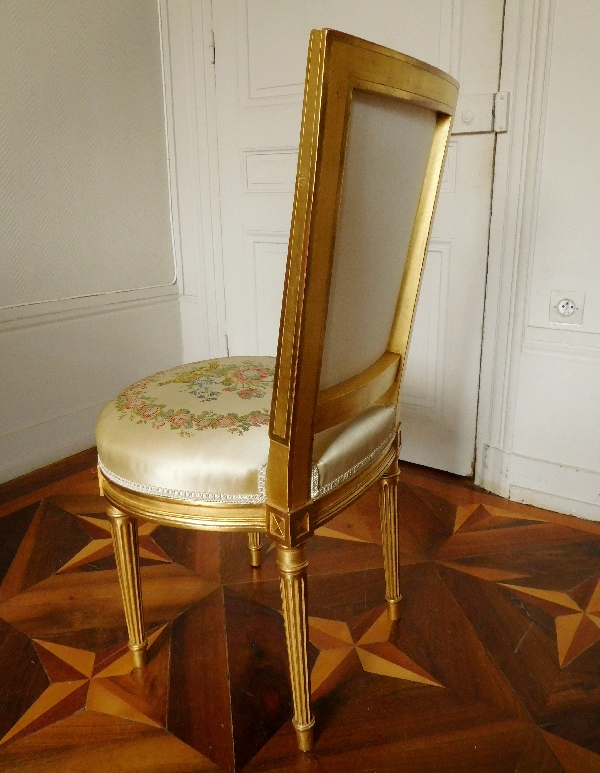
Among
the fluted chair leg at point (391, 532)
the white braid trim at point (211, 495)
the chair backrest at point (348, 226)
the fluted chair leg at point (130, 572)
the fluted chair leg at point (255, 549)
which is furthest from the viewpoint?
the fluted chair leg at point (255, 549)

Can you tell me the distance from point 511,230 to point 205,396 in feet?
2.91

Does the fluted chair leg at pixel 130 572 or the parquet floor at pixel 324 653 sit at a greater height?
the fluted chair leg at pixel 130 572

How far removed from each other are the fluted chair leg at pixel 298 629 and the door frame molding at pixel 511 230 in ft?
2.93

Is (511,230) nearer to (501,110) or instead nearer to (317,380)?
(501,110)

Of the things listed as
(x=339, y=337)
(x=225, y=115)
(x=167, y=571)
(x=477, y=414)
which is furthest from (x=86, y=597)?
(x=225, y=115)

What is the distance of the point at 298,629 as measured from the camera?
77 cm

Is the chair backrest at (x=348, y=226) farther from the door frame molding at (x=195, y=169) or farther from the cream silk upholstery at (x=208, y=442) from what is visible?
the door frame molding at (x=195, y=169)

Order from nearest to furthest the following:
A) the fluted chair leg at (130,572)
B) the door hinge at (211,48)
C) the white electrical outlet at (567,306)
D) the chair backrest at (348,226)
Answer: the chair backrest at (348,226) < the fluted chair leg at (130,572) < the white electrical outlet at (567,306) < the door hinge at (211,48)

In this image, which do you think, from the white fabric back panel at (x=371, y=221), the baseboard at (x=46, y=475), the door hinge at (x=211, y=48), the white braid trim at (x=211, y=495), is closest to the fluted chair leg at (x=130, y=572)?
the white braid trim at (x=211, y=495)

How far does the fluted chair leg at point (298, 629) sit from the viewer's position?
0.75m

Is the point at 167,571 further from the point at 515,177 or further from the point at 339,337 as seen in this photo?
the point at 515,177

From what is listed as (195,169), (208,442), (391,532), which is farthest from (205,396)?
(195,169)

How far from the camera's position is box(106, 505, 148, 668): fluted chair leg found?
874 millimetres

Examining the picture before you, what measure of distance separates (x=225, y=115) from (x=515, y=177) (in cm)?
91
